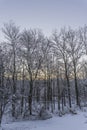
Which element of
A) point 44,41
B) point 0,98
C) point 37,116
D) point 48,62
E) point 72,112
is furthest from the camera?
point 48,62

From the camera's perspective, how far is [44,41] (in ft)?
111

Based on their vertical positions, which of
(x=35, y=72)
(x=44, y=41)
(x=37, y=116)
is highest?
(x=44, y=41)

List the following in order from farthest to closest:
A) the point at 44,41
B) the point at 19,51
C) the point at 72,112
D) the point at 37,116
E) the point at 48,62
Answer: the point at 48,62 < the point at 44,41 < the point at 19,51 < the point at 72,112 < the point at 37,116

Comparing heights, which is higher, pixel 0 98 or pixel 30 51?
pixel 30 51

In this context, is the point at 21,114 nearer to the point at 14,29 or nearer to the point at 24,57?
the point at 24,57

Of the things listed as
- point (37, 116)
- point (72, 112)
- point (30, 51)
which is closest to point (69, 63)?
point (30, 51)

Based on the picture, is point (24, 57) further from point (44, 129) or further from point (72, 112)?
point (44, 129)

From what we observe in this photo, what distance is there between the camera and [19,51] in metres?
28.7

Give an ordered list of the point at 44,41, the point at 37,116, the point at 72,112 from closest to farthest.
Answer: the point at 37,116
the point at 72,112
the point at 44,41

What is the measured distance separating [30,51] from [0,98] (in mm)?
13929

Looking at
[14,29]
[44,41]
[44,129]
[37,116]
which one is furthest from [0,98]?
[44,41]

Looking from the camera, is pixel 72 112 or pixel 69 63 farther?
pixel 69 63

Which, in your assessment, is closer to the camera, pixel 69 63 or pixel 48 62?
pixel 69 63

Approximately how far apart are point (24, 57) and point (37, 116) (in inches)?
355
